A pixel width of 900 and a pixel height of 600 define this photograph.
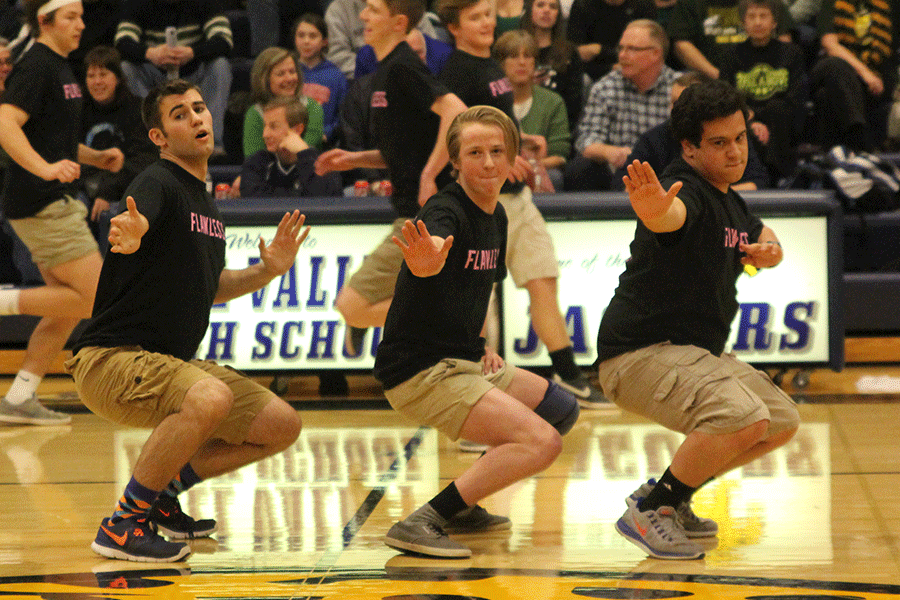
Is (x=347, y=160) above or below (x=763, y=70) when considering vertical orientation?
below

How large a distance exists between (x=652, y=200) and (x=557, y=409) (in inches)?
34.4

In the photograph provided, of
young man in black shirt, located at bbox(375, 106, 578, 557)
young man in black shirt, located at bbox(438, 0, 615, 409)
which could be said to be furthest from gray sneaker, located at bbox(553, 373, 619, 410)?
young man in black shirt, located at bbox(375, 106, 578, 557)

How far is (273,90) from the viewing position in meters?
7.60

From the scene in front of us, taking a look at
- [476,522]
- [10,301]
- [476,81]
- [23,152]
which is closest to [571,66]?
[476,81]

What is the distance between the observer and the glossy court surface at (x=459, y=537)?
3.07 meters

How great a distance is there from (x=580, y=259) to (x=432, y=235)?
2978 millimetres

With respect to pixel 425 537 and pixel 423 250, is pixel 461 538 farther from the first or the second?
pixel 423 250

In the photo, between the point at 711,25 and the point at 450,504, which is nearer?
the point at 450,504

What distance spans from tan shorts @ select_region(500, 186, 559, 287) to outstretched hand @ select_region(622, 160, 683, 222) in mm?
2351

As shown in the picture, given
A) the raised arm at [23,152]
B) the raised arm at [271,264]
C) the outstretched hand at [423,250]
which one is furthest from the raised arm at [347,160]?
the outstretched hand at [423,250]

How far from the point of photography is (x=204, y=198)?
145 inches

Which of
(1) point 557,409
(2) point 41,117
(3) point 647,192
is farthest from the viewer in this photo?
(2) point 41,117

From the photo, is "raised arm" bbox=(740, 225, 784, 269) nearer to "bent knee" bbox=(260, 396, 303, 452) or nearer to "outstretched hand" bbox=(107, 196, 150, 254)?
"bent knee" bbox=(260, 396, 303, 452)

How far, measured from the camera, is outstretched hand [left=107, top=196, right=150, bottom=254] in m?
3.29
